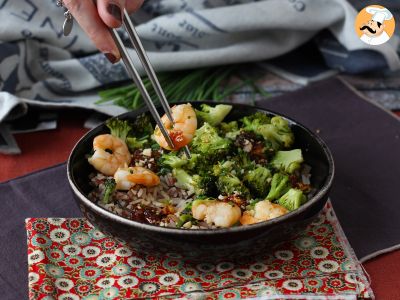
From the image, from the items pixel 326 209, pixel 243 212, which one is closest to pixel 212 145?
pixel 243 212

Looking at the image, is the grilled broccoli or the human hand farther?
the grilled broccoli

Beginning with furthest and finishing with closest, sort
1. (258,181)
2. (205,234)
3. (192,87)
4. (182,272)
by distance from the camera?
(192,87)
(258,181)
(182,272)
(205,234)

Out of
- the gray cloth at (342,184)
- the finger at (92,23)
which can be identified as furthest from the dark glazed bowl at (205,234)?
the finger at (92,23)

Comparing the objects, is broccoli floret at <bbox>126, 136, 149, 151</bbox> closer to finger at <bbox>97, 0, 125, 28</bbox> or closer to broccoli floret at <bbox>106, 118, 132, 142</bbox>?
broccoli floret at <bbox>106, 118, 132, 142</bbox>

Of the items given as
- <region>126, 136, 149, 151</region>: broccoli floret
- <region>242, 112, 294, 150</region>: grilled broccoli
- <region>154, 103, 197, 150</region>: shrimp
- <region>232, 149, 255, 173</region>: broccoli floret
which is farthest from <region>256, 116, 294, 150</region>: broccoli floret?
<region>126, 136, 149, 151</region>: broccoli floret

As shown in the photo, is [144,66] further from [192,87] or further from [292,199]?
[192,87]

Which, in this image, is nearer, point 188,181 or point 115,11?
point 115,11

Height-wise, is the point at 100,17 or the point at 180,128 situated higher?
the point at 100,17

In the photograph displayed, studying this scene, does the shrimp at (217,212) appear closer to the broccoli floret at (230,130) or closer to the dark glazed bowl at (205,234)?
the dark glazed bowl at (205,234)

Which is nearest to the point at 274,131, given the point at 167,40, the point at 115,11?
the point at 115,11
